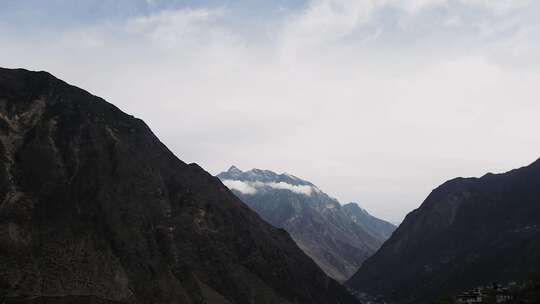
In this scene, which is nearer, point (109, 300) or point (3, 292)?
point (3, 292)

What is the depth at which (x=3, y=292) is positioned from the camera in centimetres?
17350

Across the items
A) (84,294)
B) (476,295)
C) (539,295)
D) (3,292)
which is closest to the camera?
(539,295)

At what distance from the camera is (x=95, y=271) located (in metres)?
196

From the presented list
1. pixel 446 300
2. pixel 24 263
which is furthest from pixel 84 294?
pixel 446 300

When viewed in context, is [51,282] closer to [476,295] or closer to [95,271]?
[95,271]

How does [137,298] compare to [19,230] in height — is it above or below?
below

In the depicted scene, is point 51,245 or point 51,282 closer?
point 51,282

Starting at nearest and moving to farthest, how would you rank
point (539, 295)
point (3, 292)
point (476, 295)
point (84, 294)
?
point (539, 295) < point (3, 292) < point (84, 294) < point (476, 295)

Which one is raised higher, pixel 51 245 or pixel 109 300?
pixel 51 245

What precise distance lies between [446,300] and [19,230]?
133328mm

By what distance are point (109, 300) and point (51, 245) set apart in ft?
90.5

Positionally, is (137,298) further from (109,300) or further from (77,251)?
(77,251)

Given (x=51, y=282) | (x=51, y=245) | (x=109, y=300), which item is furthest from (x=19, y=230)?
(x=109, y=300)

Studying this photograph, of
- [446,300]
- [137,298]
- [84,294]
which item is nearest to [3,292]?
[84,294]
